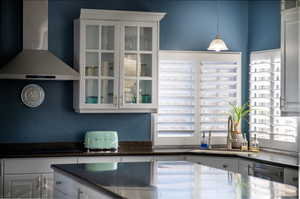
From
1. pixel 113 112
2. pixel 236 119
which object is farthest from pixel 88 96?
pixel 236 119

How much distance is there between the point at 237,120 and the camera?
20.9 feet

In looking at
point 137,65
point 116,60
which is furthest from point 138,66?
point 116,60

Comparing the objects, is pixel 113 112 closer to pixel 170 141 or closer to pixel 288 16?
pixel 170 141

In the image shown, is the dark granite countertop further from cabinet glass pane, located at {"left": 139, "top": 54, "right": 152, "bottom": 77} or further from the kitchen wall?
cabinet glass pane, located at {"left": 139, "top": 54, "right": 152, "bottom": 77}

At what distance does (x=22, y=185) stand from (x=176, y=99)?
6.65 feet

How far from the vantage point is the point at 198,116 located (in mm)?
6547

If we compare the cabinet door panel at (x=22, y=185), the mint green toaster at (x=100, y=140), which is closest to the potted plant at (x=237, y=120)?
the mint green toaster at (x=100, y=140)

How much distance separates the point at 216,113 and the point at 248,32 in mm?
1038

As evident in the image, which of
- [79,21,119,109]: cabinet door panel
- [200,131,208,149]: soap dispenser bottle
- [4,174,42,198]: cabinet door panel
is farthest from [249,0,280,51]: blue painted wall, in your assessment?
[4,174,42,198]: cabinet door panel

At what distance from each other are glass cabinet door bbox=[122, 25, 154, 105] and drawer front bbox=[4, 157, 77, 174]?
100cm

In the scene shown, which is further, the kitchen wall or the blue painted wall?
the blue painted wall

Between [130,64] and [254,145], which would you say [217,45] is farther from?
[254,145]

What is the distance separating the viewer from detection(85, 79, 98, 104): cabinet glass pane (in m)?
5.84

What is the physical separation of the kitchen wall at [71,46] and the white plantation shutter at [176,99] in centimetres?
19
